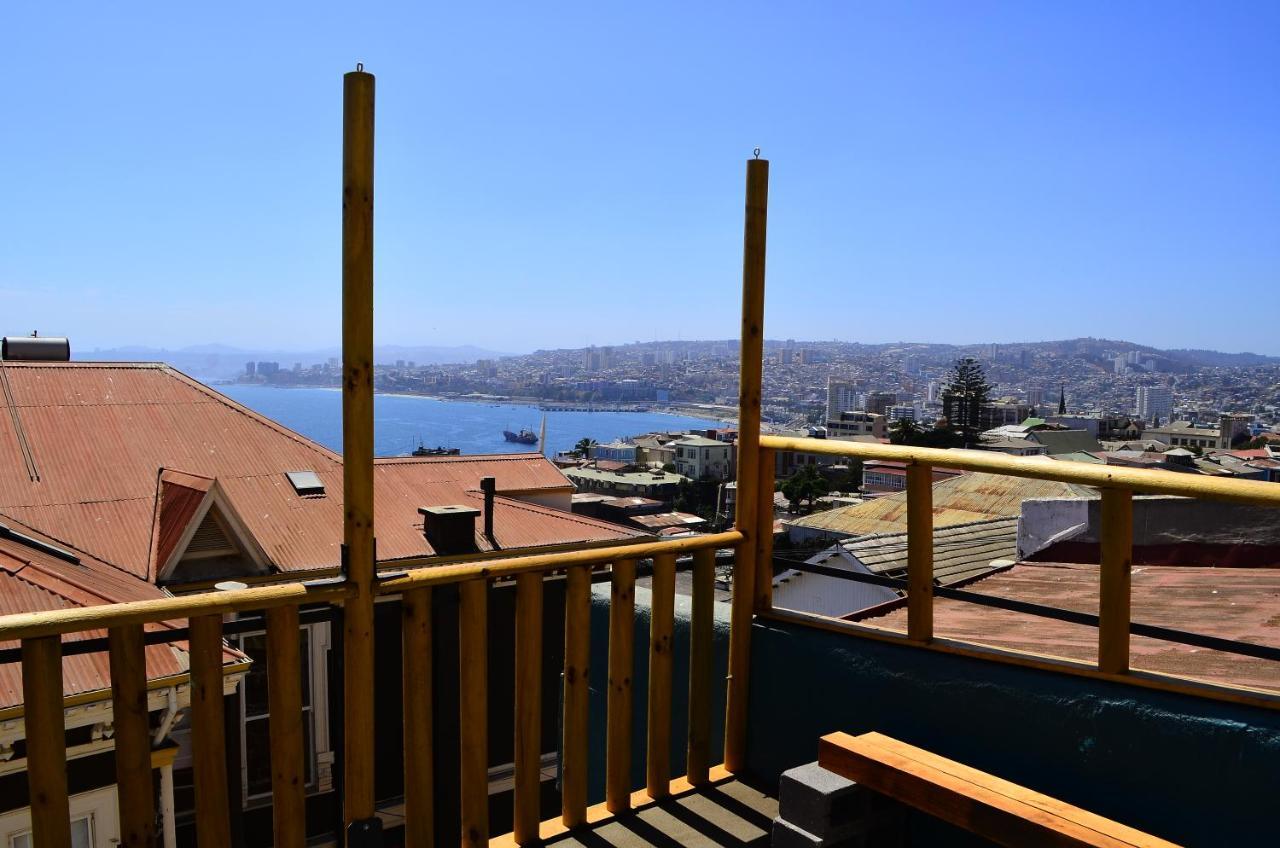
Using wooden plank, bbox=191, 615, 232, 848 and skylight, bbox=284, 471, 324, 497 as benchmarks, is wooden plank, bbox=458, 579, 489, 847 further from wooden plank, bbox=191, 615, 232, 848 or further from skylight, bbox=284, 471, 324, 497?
skylight, bbox=284, 471, 324, 497

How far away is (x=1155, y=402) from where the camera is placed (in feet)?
557

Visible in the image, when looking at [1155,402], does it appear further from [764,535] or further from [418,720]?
[418,720]

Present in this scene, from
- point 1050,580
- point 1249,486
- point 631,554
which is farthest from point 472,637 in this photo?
point 1050,580

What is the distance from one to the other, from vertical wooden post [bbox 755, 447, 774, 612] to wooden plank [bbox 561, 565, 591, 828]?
68 cm

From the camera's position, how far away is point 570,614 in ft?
8.04

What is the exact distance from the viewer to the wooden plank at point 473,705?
7.24 feet

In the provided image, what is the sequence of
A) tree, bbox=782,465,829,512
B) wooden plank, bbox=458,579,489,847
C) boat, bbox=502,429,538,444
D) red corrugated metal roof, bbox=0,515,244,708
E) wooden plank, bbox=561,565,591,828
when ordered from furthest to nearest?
boat, bbox=502,429,538,444 → tree, bbox=782,465,829,512 → red corrugated metal roof, bbox=0,515,244,708 → wooden plank, bbox=561,565,591,828 → wooden plank, bbox=458,579,489,847

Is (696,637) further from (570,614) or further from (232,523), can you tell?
(232,523)

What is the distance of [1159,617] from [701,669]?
126 cm

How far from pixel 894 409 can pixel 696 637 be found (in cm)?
14531

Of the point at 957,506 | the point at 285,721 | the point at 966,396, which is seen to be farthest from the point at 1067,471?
the point at 966,396

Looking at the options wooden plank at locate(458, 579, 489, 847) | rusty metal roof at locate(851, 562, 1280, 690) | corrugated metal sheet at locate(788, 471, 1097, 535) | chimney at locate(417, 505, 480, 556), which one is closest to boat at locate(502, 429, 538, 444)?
corrugated metal sheet at locate(788, 471, 1097, 535)

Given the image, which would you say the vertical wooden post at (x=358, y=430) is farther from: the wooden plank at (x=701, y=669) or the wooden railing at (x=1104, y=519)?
the wooden railing at (x=1104, y=519)

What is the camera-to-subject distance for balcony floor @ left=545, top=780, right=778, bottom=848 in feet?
8.22
